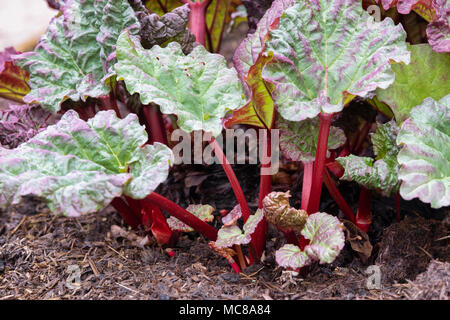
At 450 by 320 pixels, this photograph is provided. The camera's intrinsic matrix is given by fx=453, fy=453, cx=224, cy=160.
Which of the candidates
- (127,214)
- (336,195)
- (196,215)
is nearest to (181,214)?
(196,215)

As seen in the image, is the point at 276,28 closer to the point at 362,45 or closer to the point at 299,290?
the point at 362,45

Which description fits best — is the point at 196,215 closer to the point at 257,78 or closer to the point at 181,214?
the point at 181,214

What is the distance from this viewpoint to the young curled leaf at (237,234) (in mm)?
1137

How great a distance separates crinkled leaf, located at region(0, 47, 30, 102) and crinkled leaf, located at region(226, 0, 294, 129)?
778 millimetres

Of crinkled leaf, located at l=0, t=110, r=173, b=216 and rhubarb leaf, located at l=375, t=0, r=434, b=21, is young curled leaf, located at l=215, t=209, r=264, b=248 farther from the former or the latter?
rhubarb leaf, located at l=375, t=0, r=434, b=21

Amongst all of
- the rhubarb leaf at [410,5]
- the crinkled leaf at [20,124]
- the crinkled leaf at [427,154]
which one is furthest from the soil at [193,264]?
the rhubarb leaf at [410,5]

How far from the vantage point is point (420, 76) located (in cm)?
135

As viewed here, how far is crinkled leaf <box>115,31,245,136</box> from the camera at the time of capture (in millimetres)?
1186

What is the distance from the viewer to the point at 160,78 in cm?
125

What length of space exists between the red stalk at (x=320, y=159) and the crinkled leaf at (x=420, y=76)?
0.27 metres

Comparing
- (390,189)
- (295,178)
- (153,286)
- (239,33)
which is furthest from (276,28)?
(239,33)

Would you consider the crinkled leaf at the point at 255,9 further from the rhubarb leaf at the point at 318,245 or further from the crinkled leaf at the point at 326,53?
the rhubarb leaf at the point at 318,245

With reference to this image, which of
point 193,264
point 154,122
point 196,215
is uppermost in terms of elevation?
point 154,122

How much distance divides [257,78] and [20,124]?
0.80 metres
